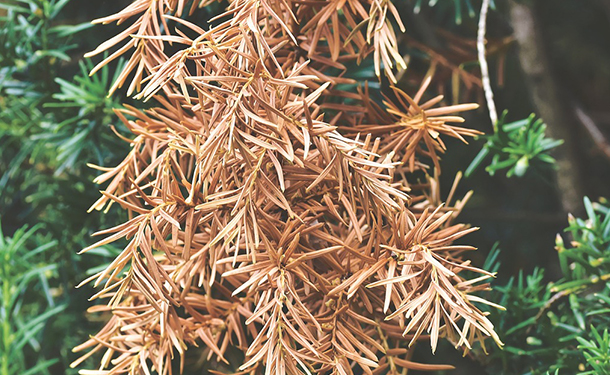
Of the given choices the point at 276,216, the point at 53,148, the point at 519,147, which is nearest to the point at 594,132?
the point at 519,147

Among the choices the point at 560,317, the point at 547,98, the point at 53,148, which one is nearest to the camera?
the point at 560,317

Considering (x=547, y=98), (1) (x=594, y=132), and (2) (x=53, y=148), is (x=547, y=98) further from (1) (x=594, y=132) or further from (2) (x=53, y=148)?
(2) (x=53, y=148)

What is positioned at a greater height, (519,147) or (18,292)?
(519,147)

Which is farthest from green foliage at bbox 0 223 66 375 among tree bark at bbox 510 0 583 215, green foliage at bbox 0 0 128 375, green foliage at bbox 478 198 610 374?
tree bark at bbox 510 0 583 215

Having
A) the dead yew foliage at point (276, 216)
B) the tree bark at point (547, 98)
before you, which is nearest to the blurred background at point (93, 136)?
the tree bark at point (547, 98)

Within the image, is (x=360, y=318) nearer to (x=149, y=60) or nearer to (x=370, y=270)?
(x=370, y=270)

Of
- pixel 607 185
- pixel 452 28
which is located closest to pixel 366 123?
pixel 452 28

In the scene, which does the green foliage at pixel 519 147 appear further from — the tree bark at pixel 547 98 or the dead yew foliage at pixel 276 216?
the tree bark at pixel 547 98
